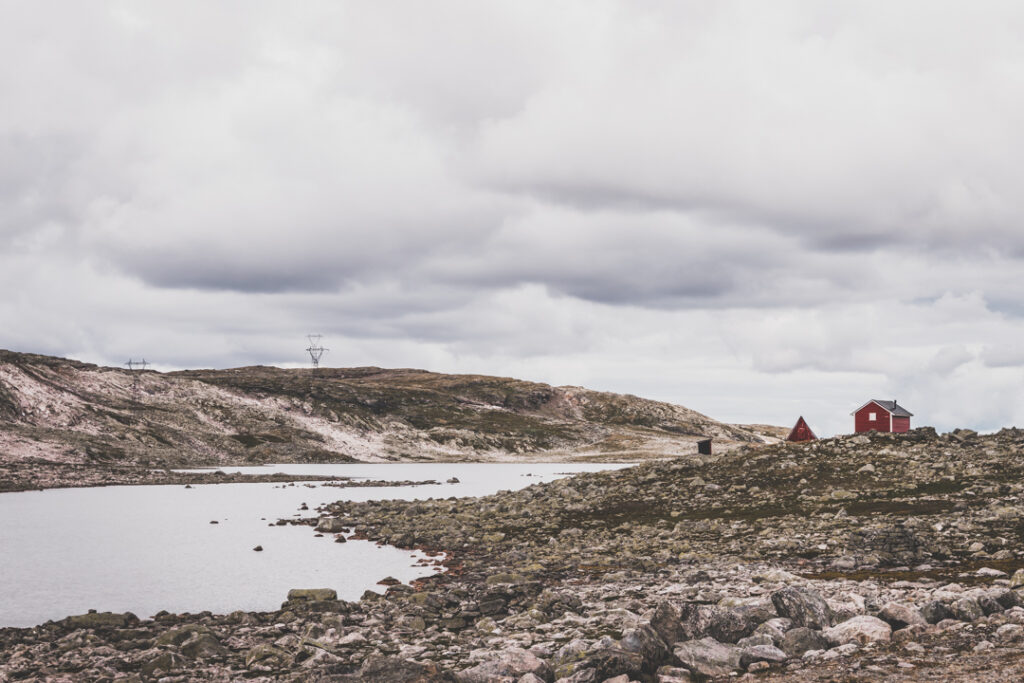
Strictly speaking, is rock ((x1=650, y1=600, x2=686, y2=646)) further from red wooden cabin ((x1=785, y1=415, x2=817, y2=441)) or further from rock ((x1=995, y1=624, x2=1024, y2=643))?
red wooden cabin ((x1=785, y1=415, x2=817, y2=441))

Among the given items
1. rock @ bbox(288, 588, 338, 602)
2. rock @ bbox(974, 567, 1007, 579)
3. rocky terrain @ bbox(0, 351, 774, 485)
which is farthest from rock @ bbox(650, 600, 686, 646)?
rocky terrain @ bbox(0, 351, 774, 485)

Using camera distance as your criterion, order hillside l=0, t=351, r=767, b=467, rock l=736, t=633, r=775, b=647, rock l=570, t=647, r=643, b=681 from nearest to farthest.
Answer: rock l=570, t=647, r=643, b=681 → rock l=736, t=633, r=775, b=647 → hillside l=0, t=351, r=767, b=467

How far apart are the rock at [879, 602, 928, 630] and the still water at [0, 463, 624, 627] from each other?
19.8 meters

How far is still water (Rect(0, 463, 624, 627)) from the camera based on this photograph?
1143 inches

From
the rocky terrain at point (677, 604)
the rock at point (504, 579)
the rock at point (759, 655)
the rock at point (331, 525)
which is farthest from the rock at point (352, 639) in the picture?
the rock at point (331, 525)

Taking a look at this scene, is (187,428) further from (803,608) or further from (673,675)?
(673,675)

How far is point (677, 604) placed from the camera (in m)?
18.2

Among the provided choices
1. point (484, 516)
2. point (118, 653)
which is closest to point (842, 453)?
point (484, 516)

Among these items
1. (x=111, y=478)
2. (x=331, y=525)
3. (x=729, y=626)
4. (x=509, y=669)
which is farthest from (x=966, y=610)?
(x=111, y=478)

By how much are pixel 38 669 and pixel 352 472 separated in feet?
352

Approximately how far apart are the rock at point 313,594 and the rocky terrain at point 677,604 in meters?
0.10

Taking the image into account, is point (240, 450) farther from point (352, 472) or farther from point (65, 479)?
point (65, 479)

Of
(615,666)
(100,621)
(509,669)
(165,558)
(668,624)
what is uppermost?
(668,624)

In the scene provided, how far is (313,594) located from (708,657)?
16025 mm
